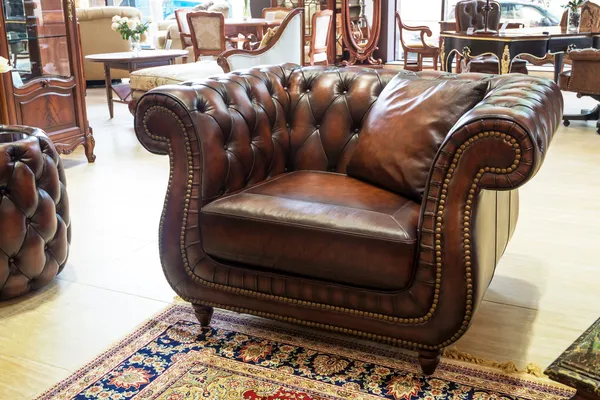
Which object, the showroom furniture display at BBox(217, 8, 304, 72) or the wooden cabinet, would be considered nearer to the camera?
the wooden cabinet

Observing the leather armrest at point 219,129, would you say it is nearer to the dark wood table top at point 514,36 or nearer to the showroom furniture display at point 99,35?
the dark wood table top at point 514,36

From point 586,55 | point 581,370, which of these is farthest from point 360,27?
point 581,370

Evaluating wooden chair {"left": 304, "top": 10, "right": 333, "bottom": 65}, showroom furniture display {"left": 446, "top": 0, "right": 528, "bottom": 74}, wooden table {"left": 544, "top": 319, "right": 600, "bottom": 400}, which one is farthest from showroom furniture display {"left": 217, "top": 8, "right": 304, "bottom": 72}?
wooden table {"left": 544, "top": 319, "right": 600, "bottom": 400}

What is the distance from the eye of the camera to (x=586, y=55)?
541 cm

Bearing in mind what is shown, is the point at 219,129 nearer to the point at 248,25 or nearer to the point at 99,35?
the point at 248,25

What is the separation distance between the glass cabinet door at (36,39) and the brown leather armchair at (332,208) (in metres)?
2.31

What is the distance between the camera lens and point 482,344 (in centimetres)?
228

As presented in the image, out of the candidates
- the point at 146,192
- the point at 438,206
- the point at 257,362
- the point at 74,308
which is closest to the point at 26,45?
the point at 146,192

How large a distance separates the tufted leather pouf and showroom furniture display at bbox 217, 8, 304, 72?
2.71 metres

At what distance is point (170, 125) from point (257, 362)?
31.6 inches

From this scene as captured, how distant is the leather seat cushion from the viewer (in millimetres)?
2021

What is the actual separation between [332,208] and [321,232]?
105 mm

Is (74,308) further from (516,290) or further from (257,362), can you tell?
(516,290)

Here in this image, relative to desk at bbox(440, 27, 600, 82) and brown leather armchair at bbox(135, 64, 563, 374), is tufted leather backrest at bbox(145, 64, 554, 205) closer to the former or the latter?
Answer: brown leather armchair at bbox(135, 64, 563, 374)
